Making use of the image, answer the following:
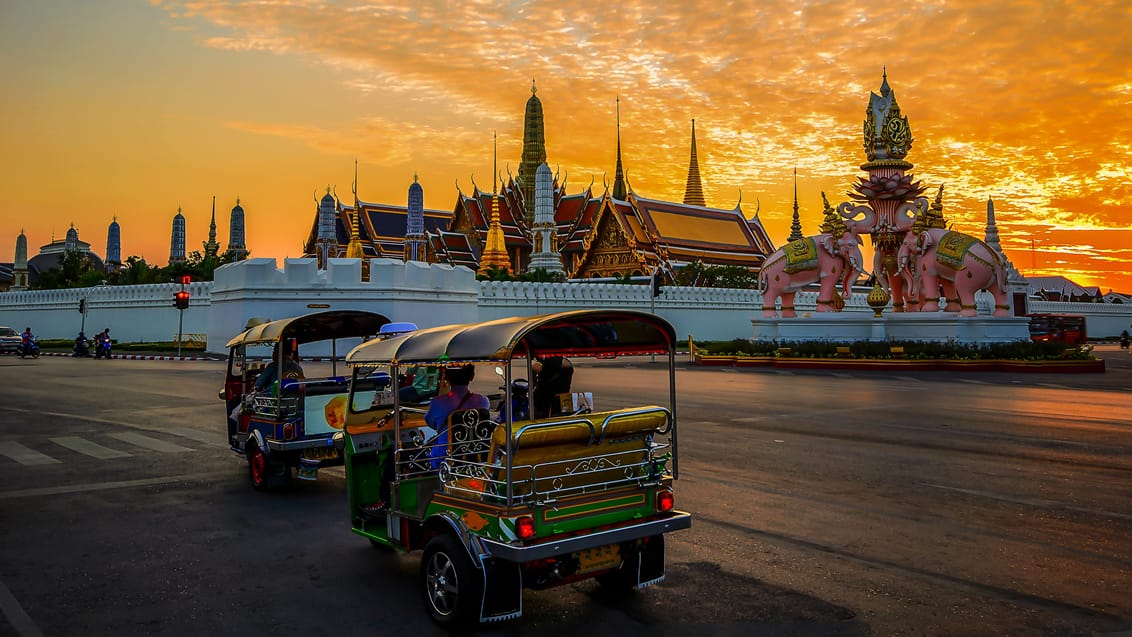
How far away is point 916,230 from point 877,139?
345cm

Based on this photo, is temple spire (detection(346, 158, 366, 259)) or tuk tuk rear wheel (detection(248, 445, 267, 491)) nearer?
tuk tuk rear wheel (detection(248, 445, 267, 491))

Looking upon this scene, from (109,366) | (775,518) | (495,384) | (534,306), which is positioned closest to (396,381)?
(775,518)

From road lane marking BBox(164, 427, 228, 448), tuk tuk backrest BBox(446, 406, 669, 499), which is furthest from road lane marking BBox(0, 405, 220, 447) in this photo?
tuk tuk backrest BBox(446, 406, 669, 499)

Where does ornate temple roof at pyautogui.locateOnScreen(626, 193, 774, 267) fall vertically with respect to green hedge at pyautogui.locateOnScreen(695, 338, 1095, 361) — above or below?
above

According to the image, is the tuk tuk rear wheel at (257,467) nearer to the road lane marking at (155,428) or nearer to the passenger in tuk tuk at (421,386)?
the passenger in tuk tuk at (421,386)

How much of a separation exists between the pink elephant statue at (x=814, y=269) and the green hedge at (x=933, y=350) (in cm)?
254

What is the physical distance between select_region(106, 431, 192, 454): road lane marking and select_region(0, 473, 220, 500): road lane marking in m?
1.63

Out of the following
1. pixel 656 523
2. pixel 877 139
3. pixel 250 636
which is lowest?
pixel 250 636

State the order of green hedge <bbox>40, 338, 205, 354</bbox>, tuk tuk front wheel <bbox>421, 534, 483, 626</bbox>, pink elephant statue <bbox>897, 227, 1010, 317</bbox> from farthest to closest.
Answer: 1. green hedge <bbox>40, 338, 205, 354</bbox>
2. pink elephant statue <bbox>897, 227, 1010, 317</bbox>
3. tuk tuk front wheel <bbox>421, 534, 483, 626</bbox>

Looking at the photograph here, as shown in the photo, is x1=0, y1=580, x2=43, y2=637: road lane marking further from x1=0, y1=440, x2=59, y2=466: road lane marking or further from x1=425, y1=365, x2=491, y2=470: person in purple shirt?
x1=0, y1=440, x2=59, y2=466: road lane marking

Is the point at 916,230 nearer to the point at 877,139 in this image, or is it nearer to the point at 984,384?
the point at 877,139

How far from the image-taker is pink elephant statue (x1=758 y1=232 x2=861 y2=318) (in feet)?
100

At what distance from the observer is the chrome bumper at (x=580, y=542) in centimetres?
418

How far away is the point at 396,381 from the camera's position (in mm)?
5188
